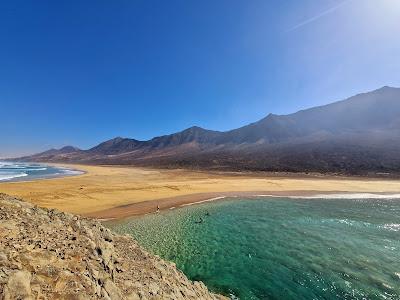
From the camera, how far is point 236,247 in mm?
20094

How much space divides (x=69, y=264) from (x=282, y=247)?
16.1m

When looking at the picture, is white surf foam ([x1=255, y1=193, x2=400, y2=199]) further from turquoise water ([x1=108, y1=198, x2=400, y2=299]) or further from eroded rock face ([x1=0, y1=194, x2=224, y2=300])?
eroded rock face ([x1=0, y1=194, x2=224, y2=300])

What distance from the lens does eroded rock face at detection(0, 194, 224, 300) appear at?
647 centimetres

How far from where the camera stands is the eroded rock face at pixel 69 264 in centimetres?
647

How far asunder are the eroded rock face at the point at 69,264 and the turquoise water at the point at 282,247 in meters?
4.74

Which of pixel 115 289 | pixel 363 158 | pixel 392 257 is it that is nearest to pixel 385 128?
pixel 363 158

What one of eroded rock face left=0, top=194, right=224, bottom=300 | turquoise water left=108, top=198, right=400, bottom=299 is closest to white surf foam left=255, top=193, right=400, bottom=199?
turquoise water left=108, top=198, right=400, bottom=299

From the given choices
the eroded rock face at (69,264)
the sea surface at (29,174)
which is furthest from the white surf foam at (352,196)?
the sea surface at (29,174)

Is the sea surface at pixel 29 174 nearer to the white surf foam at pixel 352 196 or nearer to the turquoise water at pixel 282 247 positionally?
the turquoise water at pixel 282 247

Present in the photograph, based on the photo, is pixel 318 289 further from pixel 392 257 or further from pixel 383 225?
pixel 383 225

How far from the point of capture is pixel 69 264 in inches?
299

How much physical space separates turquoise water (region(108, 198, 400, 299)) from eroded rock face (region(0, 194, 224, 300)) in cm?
474

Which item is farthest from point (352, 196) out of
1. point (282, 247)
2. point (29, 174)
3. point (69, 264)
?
point (29, 174)

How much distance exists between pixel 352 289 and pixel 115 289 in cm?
1213
